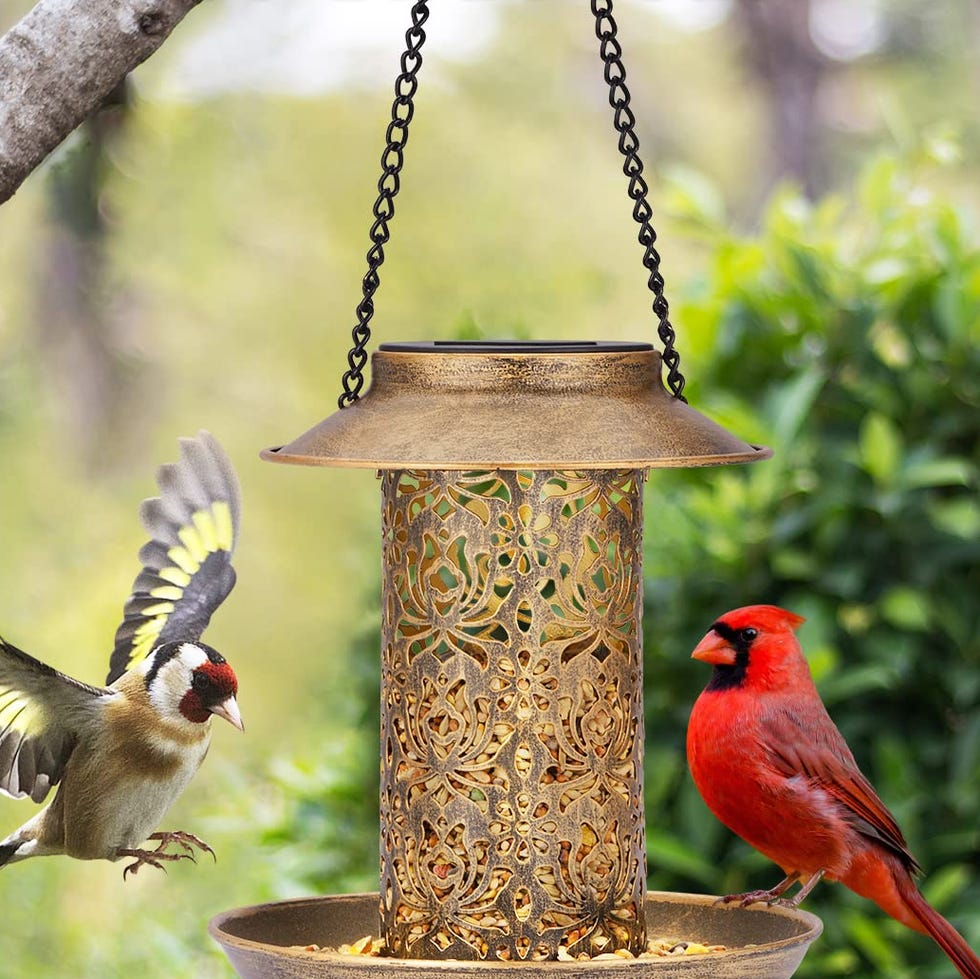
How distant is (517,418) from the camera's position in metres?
1.98

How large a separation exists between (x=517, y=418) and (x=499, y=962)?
702 mm

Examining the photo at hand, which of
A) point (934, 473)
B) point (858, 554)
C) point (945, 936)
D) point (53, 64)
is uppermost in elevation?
point (53, 64)

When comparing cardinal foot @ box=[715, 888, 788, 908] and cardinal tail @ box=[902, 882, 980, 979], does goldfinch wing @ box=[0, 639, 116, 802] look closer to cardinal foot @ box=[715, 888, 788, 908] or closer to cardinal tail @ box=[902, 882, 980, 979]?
cardinal foot @ box=[715, 888, 788, 908]

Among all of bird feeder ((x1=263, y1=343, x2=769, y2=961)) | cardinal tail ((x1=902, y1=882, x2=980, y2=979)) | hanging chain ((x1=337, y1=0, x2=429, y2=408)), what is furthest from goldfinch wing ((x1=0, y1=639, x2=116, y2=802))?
cardinal tail ((x1=902, y1=882, x2=980, y2=979))

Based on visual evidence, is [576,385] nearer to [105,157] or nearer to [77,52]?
[77,52]

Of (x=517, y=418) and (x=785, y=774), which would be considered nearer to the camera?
(x=517, y=418)

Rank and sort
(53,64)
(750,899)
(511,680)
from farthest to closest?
1. (750,899)
2. (511,680)
3. (53,64)

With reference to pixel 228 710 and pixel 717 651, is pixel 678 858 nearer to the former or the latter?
pixel 717 651

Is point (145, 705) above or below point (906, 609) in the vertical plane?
below

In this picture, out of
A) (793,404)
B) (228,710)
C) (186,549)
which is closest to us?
(228,710)

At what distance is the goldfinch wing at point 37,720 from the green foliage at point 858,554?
1.47m

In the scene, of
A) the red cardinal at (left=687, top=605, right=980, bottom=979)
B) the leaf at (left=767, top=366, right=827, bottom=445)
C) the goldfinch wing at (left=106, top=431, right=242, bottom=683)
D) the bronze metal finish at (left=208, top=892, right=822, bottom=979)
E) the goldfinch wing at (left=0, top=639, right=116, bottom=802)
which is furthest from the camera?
the leaf at (left=767, top=366, right=827, bottom=445)

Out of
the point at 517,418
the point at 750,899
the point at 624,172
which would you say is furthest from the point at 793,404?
the point at 517,418

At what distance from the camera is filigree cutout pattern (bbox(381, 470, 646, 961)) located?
2172mm
